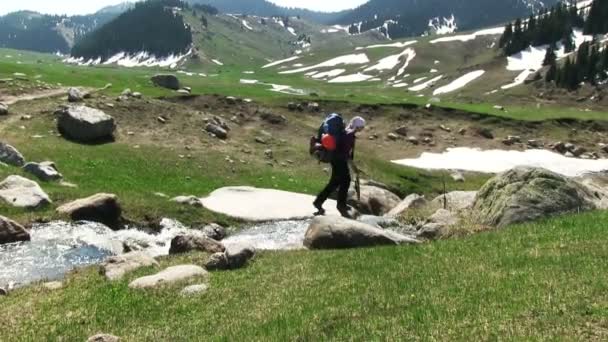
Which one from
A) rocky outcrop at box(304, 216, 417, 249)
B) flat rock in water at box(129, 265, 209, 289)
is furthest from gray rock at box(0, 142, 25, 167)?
flat rock in water at box(129, 265, 209, 289)

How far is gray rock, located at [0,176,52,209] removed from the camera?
29031 millimetres

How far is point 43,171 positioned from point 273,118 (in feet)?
98.2

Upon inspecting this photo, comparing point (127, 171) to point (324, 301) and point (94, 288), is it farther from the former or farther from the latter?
point (324, 301)

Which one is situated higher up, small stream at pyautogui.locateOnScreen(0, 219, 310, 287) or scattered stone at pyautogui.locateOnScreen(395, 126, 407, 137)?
small stream at pyautogui.locateOnScreen(0, 219, 310, 287)

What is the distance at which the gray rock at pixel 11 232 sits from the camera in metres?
25.2

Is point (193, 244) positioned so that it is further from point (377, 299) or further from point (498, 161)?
point (498, 161)

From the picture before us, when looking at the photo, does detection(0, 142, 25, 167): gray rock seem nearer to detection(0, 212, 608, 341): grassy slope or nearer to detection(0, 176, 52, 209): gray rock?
detection(0, 176, 52, 209): gray rock

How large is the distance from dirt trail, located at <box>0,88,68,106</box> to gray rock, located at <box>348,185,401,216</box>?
2723 cm

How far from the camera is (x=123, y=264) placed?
19.5m

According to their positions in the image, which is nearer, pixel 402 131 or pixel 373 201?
pixel 373 201

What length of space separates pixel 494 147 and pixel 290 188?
3493 centimetres

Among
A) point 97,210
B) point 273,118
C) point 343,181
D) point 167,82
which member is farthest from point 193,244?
point 167,82

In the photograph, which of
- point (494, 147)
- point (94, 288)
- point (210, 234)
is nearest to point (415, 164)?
point (494, 147)

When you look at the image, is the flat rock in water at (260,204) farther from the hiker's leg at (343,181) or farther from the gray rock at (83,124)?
the gray rock at (83,124)
